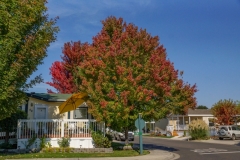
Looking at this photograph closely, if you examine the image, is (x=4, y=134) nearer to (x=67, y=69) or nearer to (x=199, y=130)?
(x=67, y=69)

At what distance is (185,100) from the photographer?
1958cm

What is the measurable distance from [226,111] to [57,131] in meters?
26.9

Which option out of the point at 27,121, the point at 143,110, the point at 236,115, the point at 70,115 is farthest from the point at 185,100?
the point at 236,115

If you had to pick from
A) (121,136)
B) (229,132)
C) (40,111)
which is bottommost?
(121,136)

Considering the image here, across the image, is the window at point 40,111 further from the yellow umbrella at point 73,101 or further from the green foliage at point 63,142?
the green foliage at point 63,142

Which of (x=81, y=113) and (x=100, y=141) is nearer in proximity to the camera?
(x=100, y=141)

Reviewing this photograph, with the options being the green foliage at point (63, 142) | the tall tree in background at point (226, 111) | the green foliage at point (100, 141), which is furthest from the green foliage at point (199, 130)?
the green foliage at point (63, 142)

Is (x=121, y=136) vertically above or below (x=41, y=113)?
below

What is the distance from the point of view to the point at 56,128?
56.6ft

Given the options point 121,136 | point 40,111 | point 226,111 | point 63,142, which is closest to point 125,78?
point 63,142

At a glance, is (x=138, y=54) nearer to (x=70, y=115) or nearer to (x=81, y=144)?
(x=81, y=144)

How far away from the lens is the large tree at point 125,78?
16078mm

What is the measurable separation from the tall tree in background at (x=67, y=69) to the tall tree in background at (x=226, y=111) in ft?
66.3

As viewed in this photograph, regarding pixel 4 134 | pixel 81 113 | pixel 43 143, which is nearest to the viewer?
pixel 43 143
